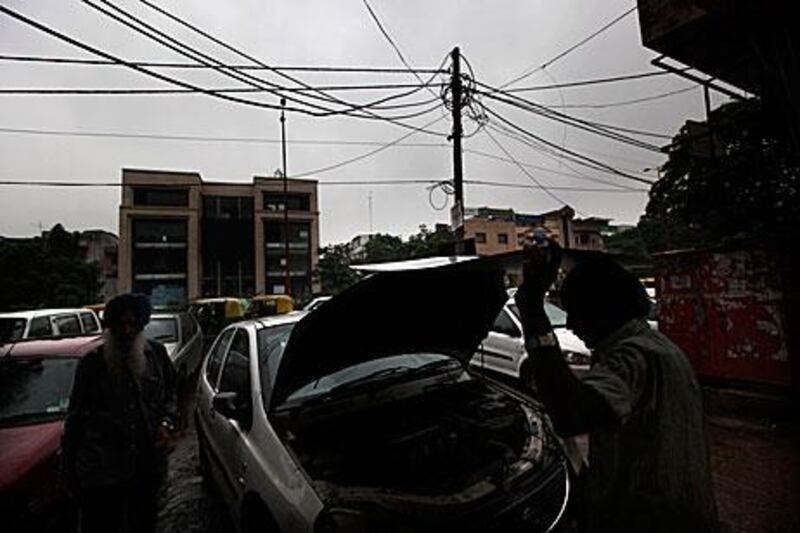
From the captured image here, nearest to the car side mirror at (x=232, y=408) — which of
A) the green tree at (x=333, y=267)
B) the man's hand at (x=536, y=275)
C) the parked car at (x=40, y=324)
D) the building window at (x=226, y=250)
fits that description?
the man's hand at (x=536, y=275)

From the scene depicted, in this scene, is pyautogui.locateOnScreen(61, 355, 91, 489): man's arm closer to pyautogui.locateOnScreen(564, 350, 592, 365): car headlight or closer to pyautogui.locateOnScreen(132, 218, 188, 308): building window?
pyautogui.locateOnScreen(564, 350, 592, 365): car headlight

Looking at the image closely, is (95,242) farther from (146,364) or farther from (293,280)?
(146,364)

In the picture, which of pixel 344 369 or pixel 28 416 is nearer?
pixel 344 369

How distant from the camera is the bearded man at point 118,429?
280 centimetres

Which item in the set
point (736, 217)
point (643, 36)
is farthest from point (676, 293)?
point (736, 217)

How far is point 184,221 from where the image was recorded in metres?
41.7

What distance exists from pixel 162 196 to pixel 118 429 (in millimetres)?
43933

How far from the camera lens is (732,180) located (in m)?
14.3

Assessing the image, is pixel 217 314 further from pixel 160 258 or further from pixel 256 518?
pixel 160 258

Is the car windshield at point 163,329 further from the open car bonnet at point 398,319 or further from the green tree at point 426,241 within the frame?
the green tree at point 426,241

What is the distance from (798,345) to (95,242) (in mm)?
55733

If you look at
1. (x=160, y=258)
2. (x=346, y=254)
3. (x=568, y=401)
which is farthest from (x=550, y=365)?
(x=160, y=258)

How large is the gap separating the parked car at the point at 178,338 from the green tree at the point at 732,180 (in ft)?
29.0

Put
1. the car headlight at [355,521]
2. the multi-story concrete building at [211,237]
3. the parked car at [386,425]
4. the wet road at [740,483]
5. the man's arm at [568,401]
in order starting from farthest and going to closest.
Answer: the multi-story concrete building at [211,237] → the wet road at [740,483] → the parked car at [386,425] → the car headlight at [355,521] → the man's arm at [568,401]
